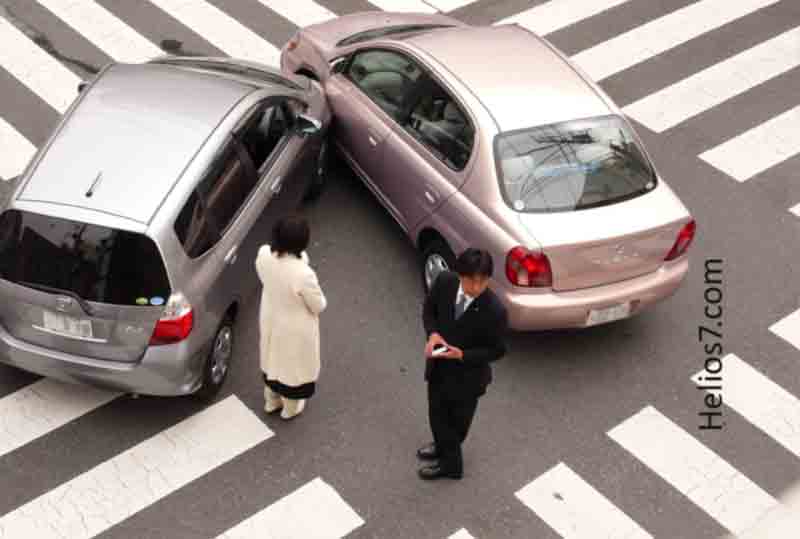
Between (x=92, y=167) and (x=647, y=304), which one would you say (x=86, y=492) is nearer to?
(x=92, y=167)

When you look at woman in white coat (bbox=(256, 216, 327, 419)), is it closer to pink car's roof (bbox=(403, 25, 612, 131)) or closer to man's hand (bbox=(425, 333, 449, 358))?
man's hand (bbox=(425, 333, 449, 358))

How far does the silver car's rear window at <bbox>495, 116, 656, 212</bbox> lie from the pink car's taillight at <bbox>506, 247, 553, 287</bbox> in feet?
1.20

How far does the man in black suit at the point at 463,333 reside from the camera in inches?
248

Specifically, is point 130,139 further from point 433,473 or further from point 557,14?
point 557,14

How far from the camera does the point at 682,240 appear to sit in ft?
27.2

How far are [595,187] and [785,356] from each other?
2.09 m

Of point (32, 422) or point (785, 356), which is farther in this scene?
point (785, 356)

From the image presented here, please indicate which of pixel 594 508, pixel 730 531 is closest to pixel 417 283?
pixel 594 508

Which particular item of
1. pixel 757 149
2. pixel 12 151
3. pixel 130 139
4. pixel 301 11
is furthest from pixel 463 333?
pixel 301 11

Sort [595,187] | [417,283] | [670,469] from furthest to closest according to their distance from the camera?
1. [417,283]
2. [595,187]
3. [670,469]

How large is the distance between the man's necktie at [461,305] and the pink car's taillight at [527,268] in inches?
57.4

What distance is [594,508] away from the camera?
732 cm

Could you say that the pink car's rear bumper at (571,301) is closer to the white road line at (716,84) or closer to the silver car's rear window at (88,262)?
the silver car's rear window at (88,262)

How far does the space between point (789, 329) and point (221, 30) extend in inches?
282
